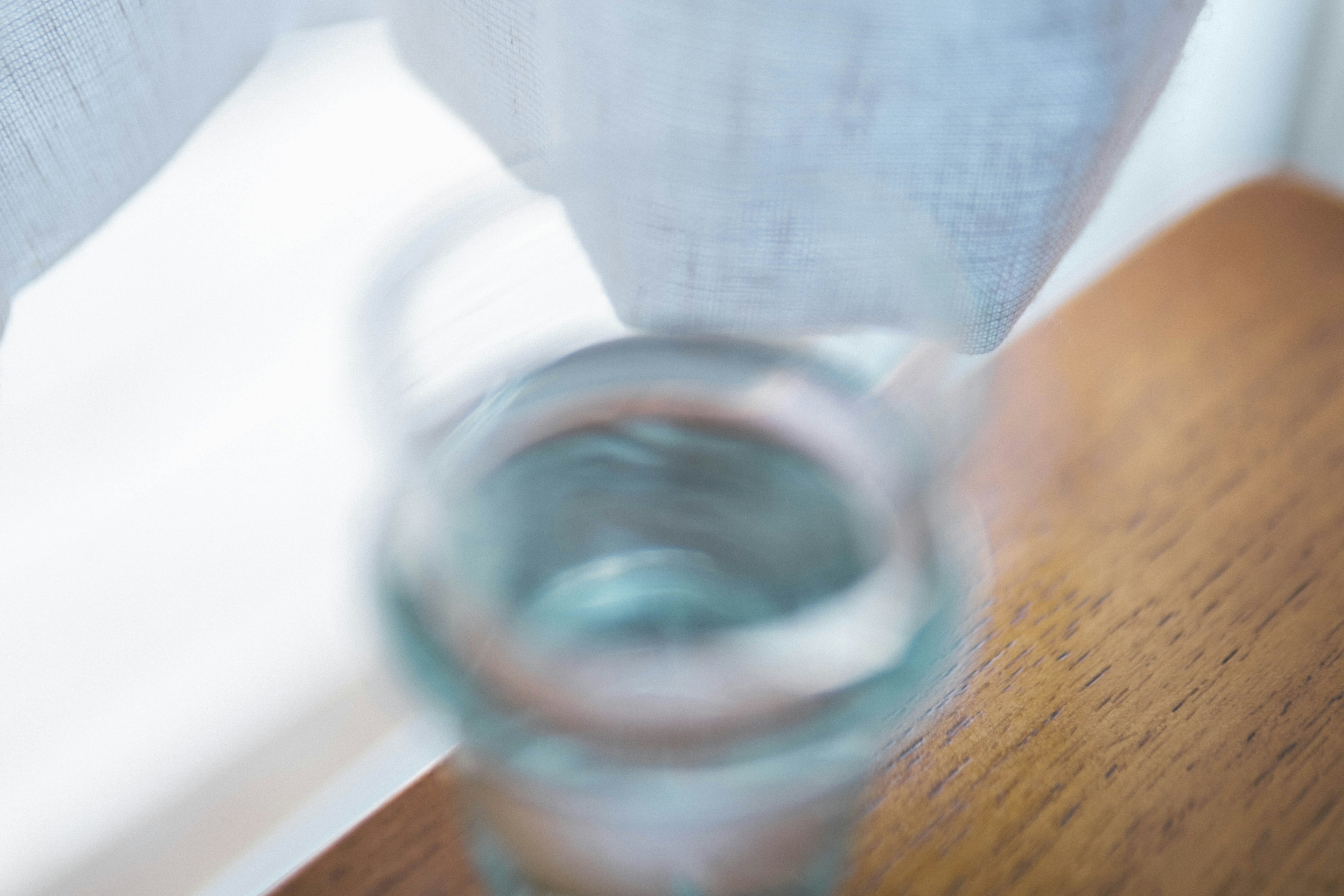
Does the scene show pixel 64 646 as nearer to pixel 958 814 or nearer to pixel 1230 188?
pixel 958 814

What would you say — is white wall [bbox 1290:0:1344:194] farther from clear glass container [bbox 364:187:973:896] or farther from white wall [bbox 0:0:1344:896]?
clear glass container [bbox 364:187:973:896]

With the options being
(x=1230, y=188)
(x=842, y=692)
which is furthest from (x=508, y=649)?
(x=1230, y=188)

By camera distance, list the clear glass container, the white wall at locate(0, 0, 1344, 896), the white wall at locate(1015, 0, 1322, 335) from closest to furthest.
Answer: the clear glass container → the white wall at locate(0, 0, 1344, 896) → the white wall at locate(1015, 0, 1322, 335)

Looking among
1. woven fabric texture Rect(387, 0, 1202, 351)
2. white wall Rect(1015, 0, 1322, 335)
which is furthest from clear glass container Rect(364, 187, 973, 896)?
white wall Rect(1015, 0, 1322, 335)

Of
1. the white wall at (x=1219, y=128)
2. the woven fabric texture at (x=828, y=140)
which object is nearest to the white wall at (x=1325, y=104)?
the white wall at (x=1219, y=128)

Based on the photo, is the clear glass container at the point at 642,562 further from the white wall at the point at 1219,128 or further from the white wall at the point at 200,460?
the white wall at the point at 1219,128
